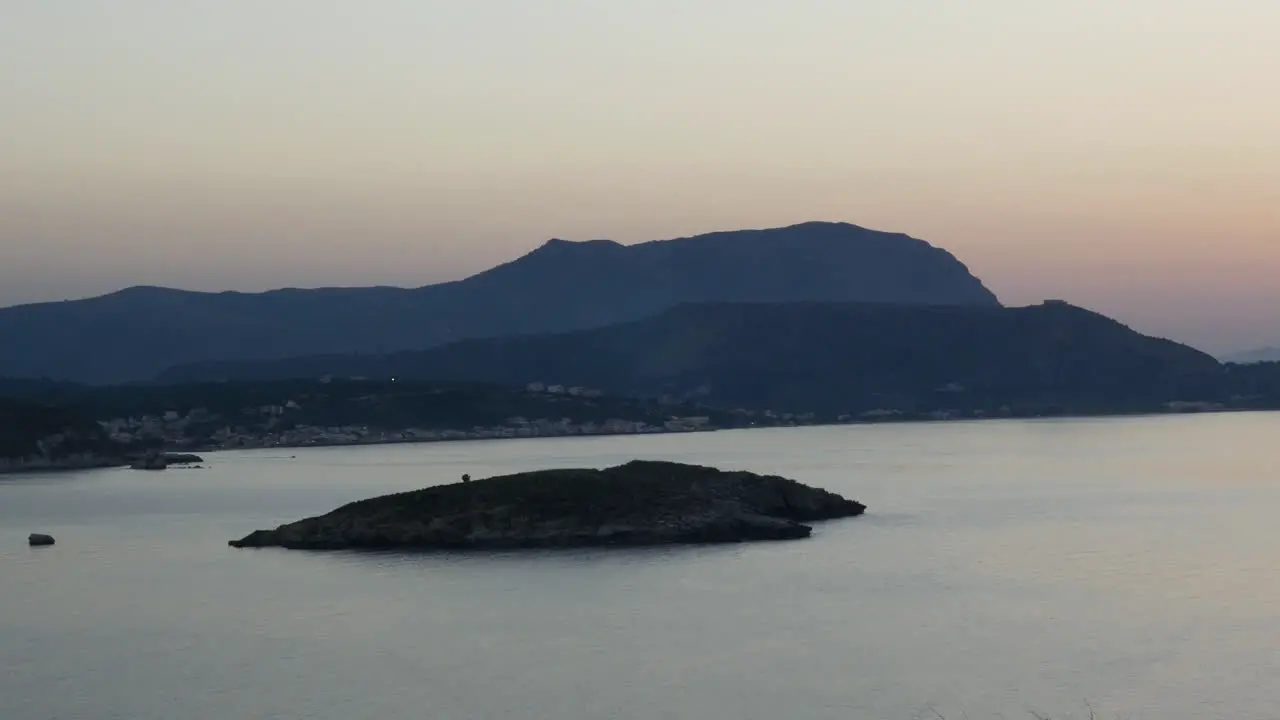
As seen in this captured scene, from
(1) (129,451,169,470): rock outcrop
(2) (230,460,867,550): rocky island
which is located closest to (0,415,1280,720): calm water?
(2) (230,460,867,550): rocky island

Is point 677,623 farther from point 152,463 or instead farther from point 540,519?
point 152,463

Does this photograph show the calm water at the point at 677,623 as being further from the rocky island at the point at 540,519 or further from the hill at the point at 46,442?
the hill at the point at 46,442

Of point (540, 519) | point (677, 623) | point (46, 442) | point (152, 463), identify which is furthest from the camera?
point (46, 442)

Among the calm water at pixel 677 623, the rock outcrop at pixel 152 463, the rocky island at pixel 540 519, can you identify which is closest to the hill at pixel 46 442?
the rock outcrop at pixel 152 463

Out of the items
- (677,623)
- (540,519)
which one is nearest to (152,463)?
(540,519)

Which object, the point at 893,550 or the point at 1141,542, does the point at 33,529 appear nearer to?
the point at 893,550
